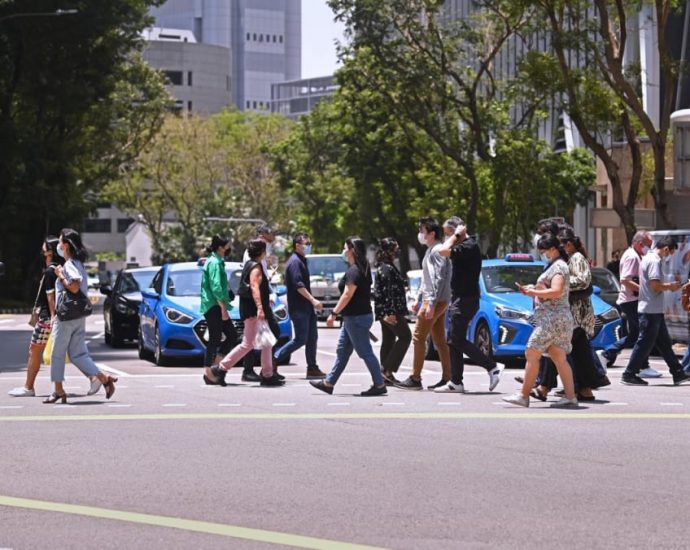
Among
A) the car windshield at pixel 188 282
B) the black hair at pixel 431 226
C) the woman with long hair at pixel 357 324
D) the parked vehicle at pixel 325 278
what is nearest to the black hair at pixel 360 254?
the woman with long hair at pixel 357 324

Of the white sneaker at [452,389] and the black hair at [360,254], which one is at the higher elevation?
the black hair at [360,254]

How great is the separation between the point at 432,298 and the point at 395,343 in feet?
3.58

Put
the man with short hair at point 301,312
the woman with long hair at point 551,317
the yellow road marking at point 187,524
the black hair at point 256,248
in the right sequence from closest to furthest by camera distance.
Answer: the yellow road marking at point 187,524, the woman with long hair at point 551,317, the black hair at point 256,248, the man with short hair at point 301,312

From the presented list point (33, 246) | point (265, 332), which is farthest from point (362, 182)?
point (265, 332)

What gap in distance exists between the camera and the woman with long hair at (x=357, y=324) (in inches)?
663

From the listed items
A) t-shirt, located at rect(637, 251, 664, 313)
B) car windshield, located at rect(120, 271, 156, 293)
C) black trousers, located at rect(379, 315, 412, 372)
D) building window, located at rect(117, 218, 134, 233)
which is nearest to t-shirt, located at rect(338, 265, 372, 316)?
black trousers, located at rect(379, 315, 412, 372)

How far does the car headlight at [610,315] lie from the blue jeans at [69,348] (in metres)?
8.12

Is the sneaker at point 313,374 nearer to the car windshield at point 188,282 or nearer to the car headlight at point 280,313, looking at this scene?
the car headlight at point 280,313

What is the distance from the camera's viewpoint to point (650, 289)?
18328 mm

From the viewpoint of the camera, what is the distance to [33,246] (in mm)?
60375

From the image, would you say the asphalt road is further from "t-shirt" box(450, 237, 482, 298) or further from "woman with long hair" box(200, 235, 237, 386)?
"woman with long hair" box(200, 235, 237, 386)

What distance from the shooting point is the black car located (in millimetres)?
28656

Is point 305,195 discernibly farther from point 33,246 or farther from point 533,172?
point 533,172

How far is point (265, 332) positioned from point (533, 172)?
3180 centimetres
